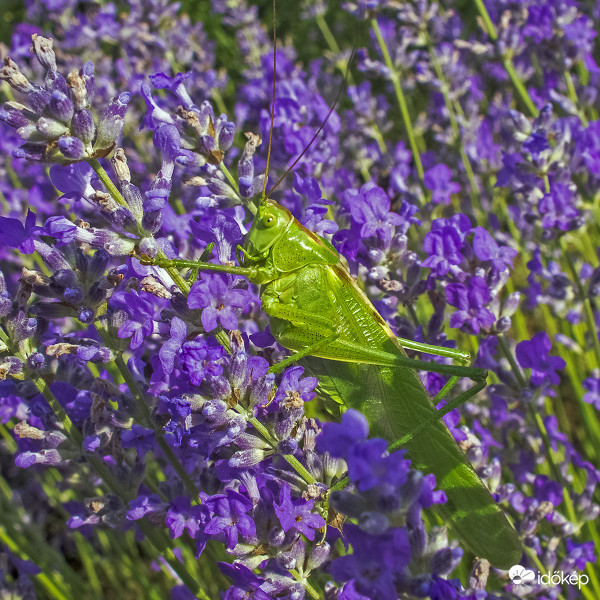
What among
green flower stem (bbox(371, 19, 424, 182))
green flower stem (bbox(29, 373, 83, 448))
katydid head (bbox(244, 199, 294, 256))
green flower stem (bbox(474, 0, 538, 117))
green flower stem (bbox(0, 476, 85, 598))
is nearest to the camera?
green flower stem (bbox(29, 373, 83, 448))

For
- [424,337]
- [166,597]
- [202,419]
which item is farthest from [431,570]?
[166,597]

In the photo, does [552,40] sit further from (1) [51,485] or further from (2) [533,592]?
(1) [51,485]

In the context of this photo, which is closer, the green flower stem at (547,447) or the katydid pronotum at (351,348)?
the katydid pronotum at (351,348)

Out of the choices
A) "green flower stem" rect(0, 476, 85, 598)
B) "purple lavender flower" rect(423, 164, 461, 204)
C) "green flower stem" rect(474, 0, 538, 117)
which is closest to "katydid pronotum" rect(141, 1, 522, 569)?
"purple lavender flower" rect(423, 164, 461, 204)

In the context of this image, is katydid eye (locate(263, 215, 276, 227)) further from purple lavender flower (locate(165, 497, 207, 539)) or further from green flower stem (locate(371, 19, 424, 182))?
green flower stem (locate(371, 19, 424, 182))

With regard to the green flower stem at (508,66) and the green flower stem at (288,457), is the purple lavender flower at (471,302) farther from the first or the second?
the green flower stem at (508,66)

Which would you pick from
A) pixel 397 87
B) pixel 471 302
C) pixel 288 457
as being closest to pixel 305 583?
pixel 288 457

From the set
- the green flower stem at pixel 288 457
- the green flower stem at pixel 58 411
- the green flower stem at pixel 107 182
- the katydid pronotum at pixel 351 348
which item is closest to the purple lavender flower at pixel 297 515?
the green flower stem at pixel 288 457

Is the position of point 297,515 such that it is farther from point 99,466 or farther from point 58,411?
point 58,411
